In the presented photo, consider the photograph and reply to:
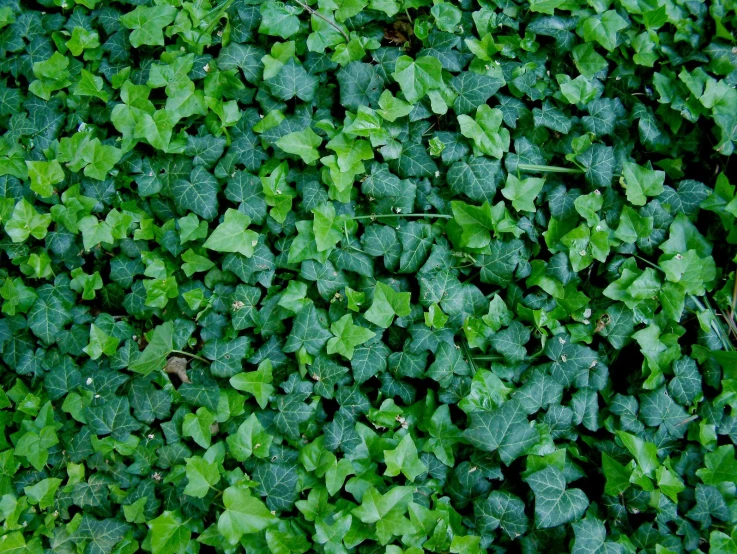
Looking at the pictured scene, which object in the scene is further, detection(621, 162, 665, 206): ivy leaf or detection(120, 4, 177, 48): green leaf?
detection(120, 4, 177, 48): green leaf

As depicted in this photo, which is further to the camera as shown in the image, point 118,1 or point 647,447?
point 118,1

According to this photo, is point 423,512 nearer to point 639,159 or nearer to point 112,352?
point 112,352

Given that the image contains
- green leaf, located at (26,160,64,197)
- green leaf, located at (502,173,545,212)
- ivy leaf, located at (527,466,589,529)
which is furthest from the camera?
green leaf, located at (26,160,64,197)

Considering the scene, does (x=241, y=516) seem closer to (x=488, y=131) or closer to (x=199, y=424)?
(x=199, y=424)

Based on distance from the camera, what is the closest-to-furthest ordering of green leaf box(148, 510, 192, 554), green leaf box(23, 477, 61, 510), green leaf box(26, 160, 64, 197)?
green leaf box(148, 510, 192, 554), green leaf box(23, 477, 61, 510), green leaf box(26, 160, 64, 197)

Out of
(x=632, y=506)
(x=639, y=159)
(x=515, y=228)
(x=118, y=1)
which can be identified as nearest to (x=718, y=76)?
(x=639, y=159)

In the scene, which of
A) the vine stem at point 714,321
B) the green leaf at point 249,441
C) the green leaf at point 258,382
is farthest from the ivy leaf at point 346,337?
the vine stem at point 714,321

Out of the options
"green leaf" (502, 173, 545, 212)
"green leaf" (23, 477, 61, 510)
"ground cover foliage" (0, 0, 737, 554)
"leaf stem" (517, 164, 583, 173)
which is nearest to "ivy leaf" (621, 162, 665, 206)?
"ground cover foliage" (0, 0, 737, 554)

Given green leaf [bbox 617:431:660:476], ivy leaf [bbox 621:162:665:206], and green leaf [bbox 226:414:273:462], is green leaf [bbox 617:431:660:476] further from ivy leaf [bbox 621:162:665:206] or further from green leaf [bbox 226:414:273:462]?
green leaf [bbox 226:414:273:462]
